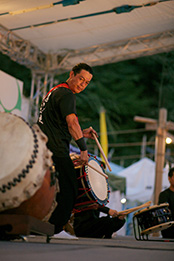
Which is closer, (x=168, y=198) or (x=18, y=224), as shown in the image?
(x=18, y=224)

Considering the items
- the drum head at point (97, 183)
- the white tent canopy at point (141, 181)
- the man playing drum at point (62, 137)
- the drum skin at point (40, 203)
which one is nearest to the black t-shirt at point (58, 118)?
the man playing drum at point (62, 137)

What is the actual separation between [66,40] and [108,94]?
718cm

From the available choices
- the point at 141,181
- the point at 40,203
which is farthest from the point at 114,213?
the point at 141,181

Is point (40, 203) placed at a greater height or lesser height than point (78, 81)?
lesser

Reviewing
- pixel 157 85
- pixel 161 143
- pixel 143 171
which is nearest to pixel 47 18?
pixel 161 143

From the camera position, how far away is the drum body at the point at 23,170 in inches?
77.4

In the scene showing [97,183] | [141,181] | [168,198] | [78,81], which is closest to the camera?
[78,81]

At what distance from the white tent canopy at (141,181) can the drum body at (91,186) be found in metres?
6.84

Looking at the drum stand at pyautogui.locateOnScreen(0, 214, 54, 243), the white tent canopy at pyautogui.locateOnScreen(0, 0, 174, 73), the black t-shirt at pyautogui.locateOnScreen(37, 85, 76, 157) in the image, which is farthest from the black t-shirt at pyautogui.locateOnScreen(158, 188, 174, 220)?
the drum stand at pyautogui.locateOnScreen(0, 214, 54, 243)

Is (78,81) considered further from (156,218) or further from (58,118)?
(156,218)

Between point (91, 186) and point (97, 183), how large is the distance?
0.20 metres

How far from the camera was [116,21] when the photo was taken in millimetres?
6340

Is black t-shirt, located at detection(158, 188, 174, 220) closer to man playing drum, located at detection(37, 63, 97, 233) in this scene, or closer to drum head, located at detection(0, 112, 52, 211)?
man playing drum, located at detection(37, 63, 97, 233)

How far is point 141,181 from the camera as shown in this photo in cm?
1058
